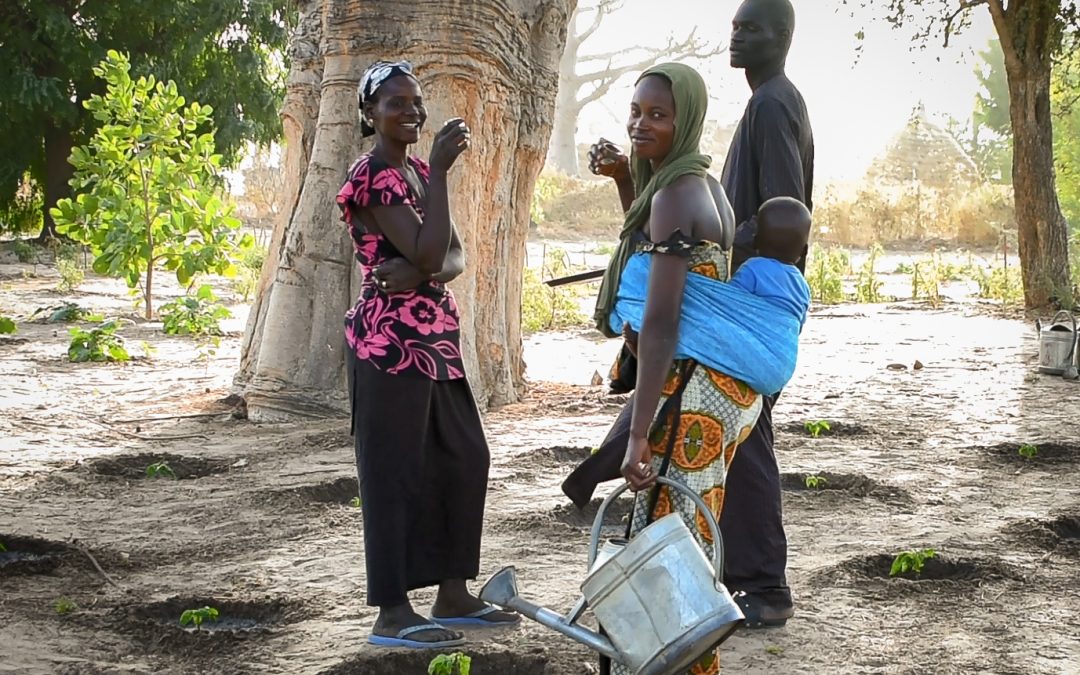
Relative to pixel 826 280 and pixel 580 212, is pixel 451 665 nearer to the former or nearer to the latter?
pixel 826 280

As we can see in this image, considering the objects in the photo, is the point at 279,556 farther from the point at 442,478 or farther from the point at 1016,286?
the point at 1016,286

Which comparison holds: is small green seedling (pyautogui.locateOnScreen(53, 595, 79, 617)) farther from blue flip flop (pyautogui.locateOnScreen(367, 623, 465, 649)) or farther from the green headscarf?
the green headscarf

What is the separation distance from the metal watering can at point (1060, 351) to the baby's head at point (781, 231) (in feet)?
20.2

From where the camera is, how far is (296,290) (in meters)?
7.04

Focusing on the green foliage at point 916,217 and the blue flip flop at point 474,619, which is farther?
the green foliage at point 916,217

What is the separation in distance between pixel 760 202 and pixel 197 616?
200cm

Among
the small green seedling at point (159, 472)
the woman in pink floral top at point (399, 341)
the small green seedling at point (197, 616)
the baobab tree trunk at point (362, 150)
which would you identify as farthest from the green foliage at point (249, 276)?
the woman in pink floral top at point (399, 341)

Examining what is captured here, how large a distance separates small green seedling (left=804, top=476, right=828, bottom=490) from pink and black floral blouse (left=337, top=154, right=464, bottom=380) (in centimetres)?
247

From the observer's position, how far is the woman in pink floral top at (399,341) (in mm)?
3510

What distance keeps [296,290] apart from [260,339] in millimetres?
574

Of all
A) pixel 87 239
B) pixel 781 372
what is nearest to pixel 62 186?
pixel 87 239

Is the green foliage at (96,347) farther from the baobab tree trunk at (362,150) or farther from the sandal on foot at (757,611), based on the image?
the sandal on foot at (757,611)

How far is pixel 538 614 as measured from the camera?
2871 mm

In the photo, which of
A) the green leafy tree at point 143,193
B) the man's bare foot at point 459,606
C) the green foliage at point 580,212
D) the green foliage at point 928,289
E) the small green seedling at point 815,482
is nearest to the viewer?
the man's bare foot at point 459,606
